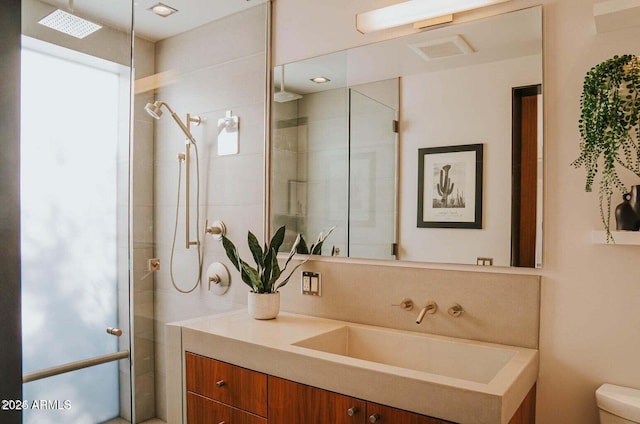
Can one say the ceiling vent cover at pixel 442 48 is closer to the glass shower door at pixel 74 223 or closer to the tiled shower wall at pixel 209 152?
the tiled shower wall at pixel 209 152

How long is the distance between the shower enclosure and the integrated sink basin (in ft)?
2.16

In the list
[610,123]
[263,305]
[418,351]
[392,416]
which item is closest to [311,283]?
[263,305]

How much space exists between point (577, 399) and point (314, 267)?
1.17 meters

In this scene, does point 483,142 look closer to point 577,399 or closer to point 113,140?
point 577,399

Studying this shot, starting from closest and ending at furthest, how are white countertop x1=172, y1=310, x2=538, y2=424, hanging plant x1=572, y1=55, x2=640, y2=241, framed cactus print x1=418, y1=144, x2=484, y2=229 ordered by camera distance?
white countertop x1=172, y1=310, x2=538, y2=424 < hanging plant x1=572, y1=55, x2=640, y2=241 < framed cactus print x1=418, y1=144, x2=484, y2=229

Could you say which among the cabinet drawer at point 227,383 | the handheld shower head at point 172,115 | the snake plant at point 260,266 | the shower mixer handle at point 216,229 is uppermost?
Answer: the handheld shower head at point 172,115

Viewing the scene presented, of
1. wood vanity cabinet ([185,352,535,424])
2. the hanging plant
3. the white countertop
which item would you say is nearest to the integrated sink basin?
the white countertop

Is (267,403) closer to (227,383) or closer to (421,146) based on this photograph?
(227,383)

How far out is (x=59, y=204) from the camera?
1.75m

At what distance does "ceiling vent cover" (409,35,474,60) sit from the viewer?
1820 millimetres

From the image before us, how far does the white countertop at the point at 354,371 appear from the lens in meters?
1.26

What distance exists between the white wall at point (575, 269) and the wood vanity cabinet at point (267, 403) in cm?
16

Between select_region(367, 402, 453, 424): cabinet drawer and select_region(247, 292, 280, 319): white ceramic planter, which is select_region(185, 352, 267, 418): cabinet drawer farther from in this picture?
select_region(367, 402, 453, 424): cabinet drawer

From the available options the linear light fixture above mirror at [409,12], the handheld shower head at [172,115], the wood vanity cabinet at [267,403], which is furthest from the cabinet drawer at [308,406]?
the linear light fixture above mirror at [409,12]
